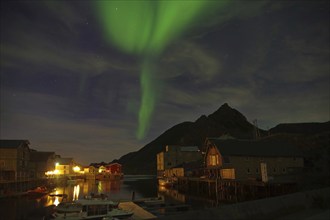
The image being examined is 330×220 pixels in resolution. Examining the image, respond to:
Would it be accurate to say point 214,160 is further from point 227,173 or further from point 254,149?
point 254,149

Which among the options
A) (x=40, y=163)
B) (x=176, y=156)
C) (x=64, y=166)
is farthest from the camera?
Answer: (x=64, y=166)

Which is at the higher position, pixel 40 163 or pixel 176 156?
pixel 176 156

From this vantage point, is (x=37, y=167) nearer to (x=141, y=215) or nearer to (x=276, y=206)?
(x=141, y=215)

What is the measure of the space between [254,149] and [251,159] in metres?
3.57

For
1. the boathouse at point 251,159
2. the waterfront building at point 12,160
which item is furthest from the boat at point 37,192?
the boathouse at point 251,159

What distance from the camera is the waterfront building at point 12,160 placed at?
81812 millimetres

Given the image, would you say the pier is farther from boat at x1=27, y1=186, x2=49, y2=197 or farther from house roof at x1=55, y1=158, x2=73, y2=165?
house roof at x1=55, y1=158, x2=73, y2=165

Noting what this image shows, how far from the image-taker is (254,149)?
66.1m

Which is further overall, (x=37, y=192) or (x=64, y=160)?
(x=64, y=160)

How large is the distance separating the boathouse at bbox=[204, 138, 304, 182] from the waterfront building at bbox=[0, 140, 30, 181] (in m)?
53.1

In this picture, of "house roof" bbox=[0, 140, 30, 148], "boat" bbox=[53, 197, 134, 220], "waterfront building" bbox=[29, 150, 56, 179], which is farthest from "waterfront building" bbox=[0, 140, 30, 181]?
"boat" bbox=[53, 197, 134, 220]

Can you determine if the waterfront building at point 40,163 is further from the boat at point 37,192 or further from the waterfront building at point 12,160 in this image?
the boat at point 37,192

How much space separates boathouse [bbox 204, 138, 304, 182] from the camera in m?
62.3

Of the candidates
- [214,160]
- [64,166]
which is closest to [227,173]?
[214,160]
